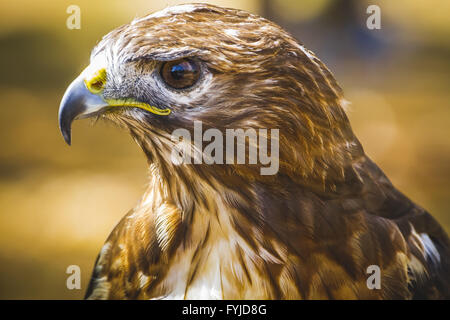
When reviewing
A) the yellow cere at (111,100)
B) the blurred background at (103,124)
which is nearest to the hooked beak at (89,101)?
the yellow cere at (111,100)

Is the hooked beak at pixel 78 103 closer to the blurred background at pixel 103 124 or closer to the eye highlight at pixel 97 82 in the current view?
the eye highlight at pixel 97 82

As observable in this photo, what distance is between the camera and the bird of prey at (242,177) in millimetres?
1588

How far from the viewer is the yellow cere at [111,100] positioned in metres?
1.60

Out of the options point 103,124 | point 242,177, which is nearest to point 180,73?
point 242,177

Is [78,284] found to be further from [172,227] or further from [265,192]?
[265,192]

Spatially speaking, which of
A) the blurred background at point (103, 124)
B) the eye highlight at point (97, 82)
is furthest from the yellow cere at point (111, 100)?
the blurred background at point (103, 124)

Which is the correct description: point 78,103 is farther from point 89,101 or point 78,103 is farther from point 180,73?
point 180,73

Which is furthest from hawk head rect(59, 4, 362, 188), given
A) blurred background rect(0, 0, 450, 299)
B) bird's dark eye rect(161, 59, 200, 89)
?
blurred background rect(0, 0, 450, 299)

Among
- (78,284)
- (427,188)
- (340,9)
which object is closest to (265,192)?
(78,284)

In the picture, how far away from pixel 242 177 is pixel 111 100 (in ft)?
1.46

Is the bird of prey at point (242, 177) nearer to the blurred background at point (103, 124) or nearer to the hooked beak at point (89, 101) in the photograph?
the hooked beak at point (89, 101)

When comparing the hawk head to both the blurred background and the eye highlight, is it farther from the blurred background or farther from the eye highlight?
the blurred background

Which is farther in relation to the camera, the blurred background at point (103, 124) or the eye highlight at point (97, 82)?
the blurred background at point (103, 124)

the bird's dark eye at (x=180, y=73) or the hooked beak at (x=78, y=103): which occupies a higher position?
the bird's dark eye at (x=180, y=73)
